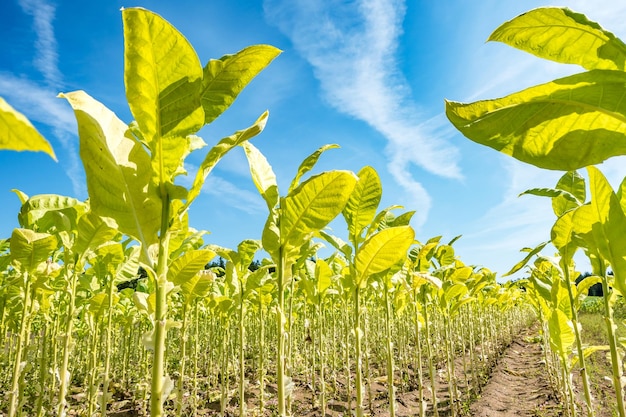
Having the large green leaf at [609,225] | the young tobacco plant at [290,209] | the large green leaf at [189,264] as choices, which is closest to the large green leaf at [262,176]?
the young tobacco plant at [290,209]

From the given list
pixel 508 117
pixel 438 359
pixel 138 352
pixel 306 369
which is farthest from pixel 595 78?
pixel 138 352

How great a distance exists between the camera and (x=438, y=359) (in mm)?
12391

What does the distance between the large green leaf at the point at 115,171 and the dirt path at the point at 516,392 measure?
7.87m

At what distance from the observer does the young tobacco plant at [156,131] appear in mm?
1610

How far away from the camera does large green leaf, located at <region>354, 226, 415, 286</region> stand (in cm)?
306

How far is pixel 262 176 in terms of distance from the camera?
2.70 meters

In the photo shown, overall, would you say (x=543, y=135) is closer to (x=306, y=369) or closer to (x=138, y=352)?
(x=306, y=369)

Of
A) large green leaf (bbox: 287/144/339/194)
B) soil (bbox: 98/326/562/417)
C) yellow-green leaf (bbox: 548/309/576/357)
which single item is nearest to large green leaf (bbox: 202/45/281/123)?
large green leaf (bbox: 287/144/339/194)

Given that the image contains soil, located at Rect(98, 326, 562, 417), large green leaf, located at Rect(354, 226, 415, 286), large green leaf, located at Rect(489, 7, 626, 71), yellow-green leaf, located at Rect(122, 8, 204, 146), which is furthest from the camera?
soil, located at Rect(98, 326, 562, 417)

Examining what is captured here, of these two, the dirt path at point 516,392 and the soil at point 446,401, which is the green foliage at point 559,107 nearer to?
the soil at point 446,401

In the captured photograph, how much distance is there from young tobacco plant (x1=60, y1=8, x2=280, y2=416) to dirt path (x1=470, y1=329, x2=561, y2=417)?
7.78 m

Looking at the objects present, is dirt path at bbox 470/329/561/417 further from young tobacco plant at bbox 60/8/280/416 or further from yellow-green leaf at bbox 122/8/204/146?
yellow-green leaf at bbox 122/8/204/146

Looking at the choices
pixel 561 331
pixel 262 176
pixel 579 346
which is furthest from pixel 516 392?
pixel 262 176

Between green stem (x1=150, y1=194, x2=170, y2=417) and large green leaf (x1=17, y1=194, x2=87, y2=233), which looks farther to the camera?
large green leaf (x1=17, y1=194, x2=87, y2=233)
